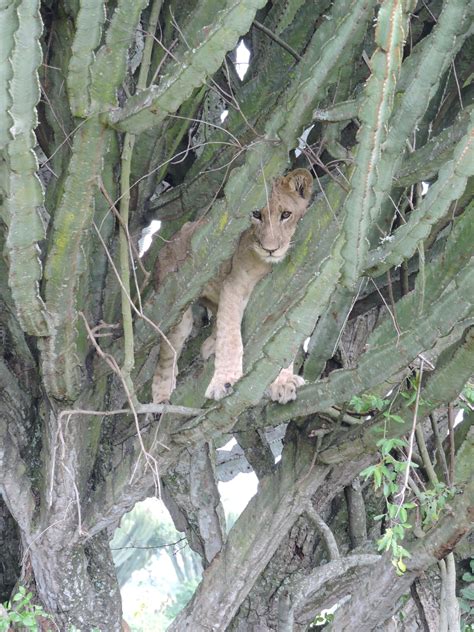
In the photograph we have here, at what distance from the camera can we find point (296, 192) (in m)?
4.08

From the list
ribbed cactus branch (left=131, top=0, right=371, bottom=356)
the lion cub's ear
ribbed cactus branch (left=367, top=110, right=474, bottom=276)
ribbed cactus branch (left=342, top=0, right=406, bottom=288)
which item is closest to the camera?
ribbed cactus branch (left=342, top=0, right=406, bottom=288)

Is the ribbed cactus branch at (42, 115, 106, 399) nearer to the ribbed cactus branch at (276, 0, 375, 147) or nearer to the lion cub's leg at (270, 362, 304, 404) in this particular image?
the ribbed cactus branch at (276, 0, 375, 147)

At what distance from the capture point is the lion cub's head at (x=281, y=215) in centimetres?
385

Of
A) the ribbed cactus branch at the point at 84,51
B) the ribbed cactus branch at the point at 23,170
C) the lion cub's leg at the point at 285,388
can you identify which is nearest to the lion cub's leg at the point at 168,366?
the lion cub's leg at the point at 285,388

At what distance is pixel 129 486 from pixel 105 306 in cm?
73

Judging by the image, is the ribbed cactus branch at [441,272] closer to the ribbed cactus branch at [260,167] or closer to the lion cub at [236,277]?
the lion cub at [236,277]

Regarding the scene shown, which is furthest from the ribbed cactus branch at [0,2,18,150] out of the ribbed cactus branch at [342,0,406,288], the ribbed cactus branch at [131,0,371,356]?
the ribbed cactus branch at [342,0,406,288]

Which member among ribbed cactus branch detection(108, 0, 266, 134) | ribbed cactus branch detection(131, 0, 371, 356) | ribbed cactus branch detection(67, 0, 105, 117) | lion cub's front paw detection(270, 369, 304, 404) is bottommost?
lion cub's front paw detection(270, 369, 304, 404)

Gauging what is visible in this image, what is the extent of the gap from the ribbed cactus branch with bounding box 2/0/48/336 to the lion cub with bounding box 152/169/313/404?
0.82 metres

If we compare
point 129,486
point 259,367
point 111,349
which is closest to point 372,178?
point 259,367

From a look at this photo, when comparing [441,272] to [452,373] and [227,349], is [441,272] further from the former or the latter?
[227,349]

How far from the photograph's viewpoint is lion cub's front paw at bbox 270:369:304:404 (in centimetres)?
344

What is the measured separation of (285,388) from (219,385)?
→ 26 centimetres

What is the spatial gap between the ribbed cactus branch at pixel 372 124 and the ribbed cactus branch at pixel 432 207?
20 cm
